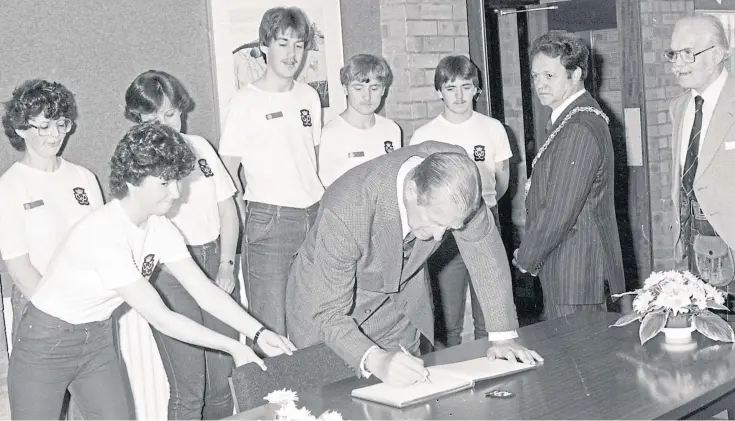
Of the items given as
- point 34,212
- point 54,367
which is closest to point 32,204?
point 34,212

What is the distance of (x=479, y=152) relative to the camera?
15.0 feet

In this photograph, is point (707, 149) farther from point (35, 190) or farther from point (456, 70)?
point (35, 190)

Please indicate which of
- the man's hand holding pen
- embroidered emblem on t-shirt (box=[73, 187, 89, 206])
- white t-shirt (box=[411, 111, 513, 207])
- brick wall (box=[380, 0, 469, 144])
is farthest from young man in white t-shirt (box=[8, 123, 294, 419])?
brick wall (box=[380, 0, 469, 144])

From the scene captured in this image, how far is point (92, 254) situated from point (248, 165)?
1439 millimetres

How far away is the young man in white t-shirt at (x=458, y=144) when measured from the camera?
4531 millimetres

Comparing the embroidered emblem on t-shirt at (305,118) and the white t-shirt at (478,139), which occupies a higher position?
the embroidered emblem on t-shirt at (305,118)

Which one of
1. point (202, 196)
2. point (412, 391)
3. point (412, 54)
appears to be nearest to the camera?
point (412, 391)

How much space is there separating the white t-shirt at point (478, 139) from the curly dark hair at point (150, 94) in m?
1.33

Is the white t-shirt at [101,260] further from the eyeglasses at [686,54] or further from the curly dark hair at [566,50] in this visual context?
the eyeglasses at [686,54]

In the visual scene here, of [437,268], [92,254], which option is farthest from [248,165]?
[92,254]

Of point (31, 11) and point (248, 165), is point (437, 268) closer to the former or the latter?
point (248, 165)

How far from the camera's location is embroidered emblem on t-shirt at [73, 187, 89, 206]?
3643 mm

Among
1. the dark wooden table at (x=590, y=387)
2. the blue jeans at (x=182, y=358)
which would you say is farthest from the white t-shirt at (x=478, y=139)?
the dark wooden table at (x=590, y=387)

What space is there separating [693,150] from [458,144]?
1.22 meters
